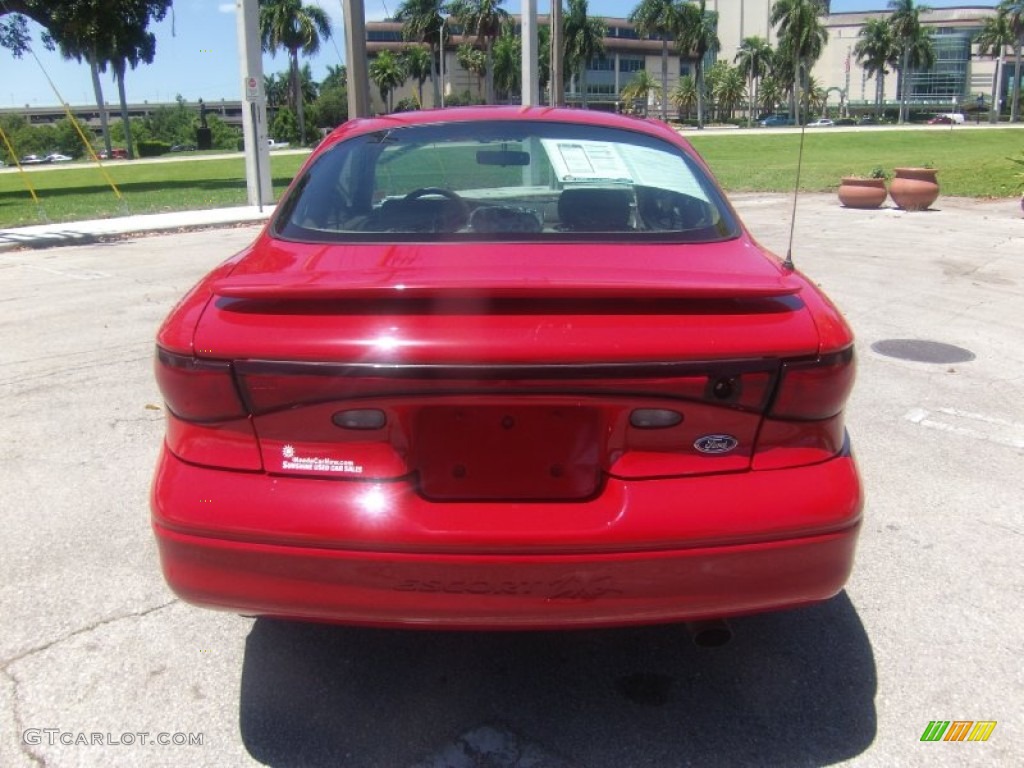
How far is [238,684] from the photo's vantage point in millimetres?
2781

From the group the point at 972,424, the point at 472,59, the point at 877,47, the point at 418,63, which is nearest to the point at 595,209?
the point at 972,424

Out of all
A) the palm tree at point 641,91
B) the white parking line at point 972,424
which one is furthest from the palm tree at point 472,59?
the white parking line at point 972,424

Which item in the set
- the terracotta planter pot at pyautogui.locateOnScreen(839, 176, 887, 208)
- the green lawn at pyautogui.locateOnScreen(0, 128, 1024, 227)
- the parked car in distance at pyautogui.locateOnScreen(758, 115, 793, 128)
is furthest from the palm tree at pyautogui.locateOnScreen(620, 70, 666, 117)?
the terracotta planter pot at pyautogui.locateOnScreen(839, 176, 887, 208)

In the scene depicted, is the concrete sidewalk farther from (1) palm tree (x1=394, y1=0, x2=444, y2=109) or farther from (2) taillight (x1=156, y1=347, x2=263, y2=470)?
(1) palm tree (x1=394, y1=0, x2=444, y2=109)

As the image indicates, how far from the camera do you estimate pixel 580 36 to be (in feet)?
301

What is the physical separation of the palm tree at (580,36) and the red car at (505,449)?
9406 centimetres

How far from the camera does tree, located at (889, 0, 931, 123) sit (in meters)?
102

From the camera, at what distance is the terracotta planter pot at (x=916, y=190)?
16.5m

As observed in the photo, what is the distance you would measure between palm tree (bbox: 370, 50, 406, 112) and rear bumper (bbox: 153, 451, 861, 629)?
317 ft

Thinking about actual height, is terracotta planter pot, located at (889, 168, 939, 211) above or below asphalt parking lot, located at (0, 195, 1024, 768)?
above

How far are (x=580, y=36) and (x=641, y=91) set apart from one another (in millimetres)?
21937

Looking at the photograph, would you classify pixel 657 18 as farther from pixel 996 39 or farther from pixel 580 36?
pixel 996 39

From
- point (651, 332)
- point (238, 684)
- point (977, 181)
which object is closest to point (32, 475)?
point (238, 684)

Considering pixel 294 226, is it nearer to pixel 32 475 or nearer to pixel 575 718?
pixel 575 718
